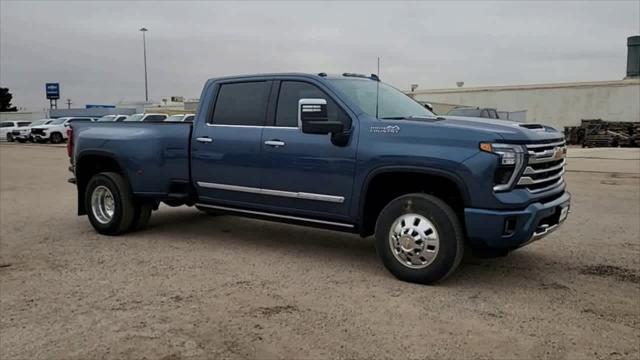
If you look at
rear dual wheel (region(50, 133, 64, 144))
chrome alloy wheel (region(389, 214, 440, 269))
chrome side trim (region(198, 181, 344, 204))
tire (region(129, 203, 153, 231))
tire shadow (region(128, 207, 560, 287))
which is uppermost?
chrome side trim (region(198, 181, 344, 204))

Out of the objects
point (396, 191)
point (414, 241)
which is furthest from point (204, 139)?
point (414, 241)

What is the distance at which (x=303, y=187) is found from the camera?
6.09 m

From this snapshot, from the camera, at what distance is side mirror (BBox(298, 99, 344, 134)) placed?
5.62 metres

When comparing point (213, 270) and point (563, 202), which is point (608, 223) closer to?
point (563, 202)

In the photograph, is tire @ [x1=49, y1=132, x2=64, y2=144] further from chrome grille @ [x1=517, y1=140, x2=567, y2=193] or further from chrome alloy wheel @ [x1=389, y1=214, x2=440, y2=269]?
chrome grille @ [x1=517, y1=140, x2=567, y2=193]

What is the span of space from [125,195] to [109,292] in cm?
254

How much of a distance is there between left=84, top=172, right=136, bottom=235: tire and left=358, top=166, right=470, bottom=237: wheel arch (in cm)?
337

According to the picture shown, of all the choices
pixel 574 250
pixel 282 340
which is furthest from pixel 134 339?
pixel 574 250

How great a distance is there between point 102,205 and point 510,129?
17.8 feet

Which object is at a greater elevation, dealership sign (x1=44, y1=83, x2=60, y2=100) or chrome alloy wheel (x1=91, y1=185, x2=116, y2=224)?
dealership sign (x1=44, y1=83, x2=60, y2=100)

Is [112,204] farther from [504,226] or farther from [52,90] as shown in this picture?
[52,90]

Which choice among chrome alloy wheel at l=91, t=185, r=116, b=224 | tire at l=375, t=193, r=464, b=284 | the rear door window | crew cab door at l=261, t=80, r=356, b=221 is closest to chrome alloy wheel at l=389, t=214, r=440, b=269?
tire at l=375, t=193, r=464, b=284

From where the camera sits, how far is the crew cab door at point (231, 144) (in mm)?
6527

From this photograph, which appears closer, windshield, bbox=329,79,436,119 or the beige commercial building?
windshield, bbox=329,79,436,119
